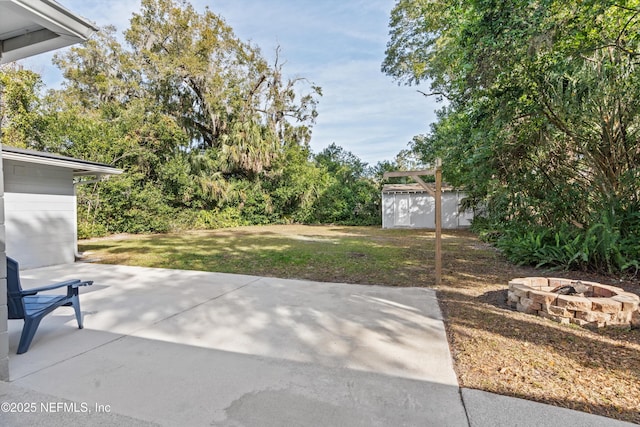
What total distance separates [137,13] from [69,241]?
1333 cm

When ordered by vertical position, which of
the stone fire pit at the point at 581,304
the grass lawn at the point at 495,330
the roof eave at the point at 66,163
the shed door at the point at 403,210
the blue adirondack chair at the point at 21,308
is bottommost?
the grass lawn at the point at 495,330

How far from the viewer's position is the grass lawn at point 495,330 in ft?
7.10

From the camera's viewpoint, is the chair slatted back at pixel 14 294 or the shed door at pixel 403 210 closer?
the chair slatted back at pixel 14 294

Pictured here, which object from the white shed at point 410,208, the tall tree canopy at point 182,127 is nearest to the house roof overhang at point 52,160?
the tall tree canopy at point 182,127

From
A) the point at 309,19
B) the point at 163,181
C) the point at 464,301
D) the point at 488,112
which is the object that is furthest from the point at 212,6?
the point at 464,301

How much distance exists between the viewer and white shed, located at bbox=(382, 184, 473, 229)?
669 inches

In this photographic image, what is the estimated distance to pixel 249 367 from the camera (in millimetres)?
2441

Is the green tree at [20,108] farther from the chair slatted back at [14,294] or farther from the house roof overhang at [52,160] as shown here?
the chair slatted back at [14,294]

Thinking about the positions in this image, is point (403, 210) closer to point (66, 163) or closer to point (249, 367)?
point (66, 163)

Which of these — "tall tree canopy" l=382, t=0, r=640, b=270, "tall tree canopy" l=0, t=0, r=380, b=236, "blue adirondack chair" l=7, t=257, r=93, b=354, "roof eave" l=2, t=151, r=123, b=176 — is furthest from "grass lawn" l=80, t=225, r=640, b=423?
"tall tree canopy" l=0, t=0, r=380, b=236

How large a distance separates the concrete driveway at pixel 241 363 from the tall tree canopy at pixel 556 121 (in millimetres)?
3911

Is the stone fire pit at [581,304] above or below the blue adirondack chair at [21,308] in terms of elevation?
below

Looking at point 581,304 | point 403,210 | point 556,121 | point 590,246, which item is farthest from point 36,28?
point 403,210

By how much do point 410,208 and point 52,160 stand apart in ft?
49.7
